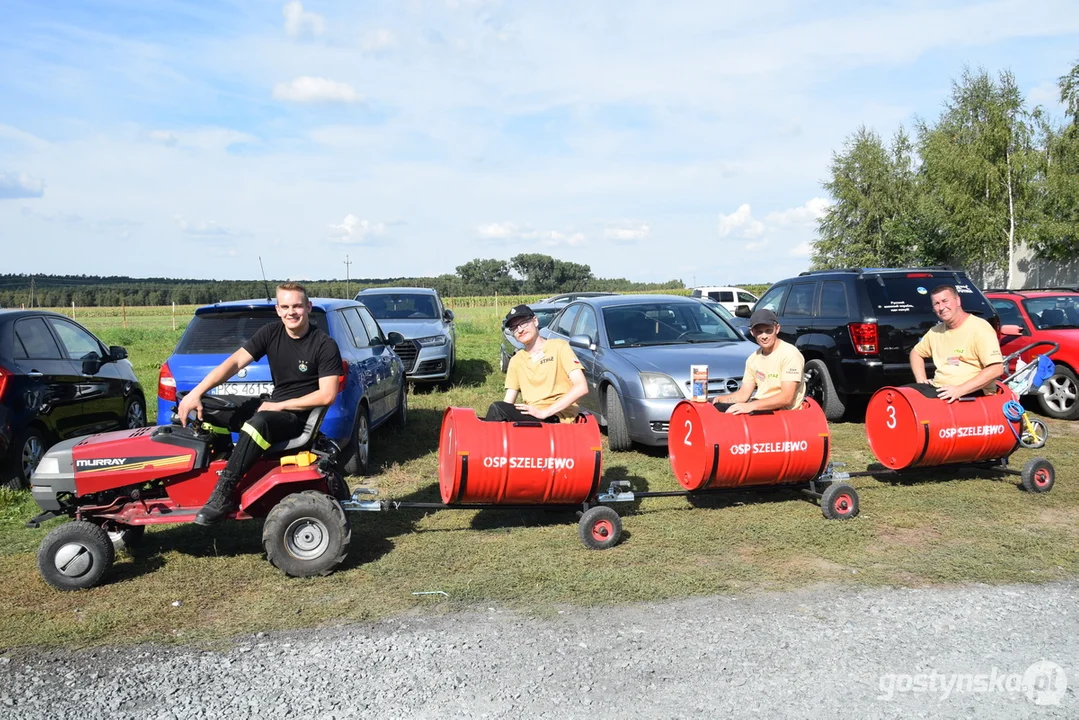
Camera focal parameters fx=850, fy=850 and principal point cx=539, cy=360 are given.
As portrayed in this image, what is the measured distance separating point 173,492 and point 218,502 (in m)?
0.43

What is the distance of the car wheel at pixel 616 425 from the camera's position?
27.5ft

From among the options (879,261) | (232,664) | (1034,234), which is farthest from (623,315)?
(879,261)

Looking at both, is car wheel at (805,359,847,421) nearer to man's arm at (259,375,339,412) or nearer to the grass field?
the grass field

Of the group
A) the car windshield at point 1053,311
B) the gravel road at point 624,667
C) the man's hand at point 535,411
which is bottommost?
Answer: the gravel road at point 624,667

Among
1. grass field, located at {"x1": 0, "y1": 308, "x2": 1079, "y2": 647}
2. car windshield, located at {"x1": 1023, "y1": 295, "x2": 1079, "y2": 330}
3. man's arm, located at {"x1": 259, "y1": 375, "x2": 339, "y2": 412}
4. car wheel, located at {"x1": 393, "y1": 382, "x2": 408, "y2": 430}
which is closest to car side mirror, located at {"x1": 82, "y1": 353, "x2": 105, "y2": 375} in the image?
grass field, located at {"x1": 0, "y1": 308, "x2": 1079, "y2": 647}

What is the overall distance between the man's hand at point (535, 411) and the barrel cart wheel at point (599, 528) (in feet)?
2.27

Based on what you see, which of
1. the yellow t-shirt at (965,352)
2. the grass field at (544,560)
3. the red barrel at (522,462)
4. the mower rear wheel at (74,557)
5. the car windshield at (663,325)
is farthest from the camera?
the car windshield at (663,325)

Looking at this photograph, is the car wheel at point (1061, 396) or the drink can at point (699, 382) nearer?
the drink can at point (699, 382)

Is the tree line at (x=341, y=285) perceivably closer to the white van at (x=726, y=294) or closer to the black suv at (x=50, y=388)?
the white van at (x=726, y=294)

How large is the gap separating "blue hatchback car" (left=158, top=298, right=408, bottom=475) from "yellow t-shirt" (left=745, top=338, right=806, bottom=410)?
323 centimetres

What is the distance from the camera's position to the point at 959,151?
33.1 meters

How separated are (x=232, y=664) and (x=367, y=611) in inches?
31.9

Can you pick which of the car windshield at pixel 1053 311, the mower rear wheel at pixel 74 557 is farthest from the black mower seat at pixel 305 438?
the car windshield at pixel 1053 311

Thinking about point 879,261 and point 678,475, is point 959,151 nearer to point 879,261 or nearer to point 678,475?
point 879,261
